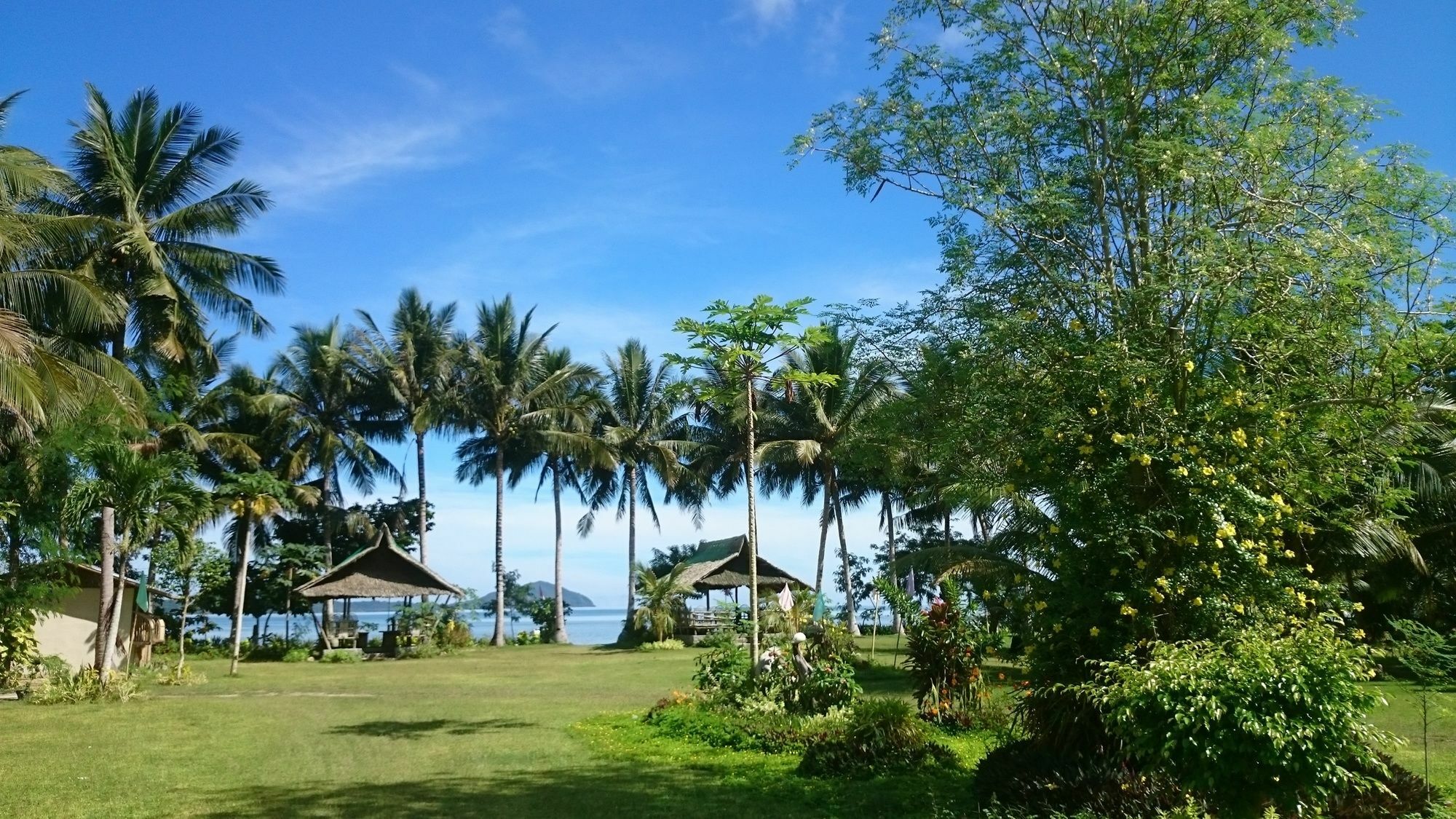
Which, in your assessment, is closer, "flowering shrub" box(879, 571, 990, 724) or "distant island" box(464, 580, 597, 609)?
"flowering shrub" box(879, 571, 990, 724)

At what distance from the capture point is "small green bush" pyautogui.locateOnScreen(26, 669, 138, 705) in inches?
632

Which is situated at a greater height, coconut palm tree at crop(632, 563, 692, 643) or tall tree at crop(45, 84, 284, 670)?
tall tree at crop(45, 84, 284, 670)

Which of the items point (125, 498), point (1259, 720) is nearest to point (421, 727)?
point (125, 498)

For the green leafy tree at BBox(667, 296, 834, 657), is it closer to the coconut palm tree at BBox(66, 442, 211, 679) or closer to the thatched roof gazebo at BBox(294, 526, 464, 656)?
the coconut palm tree at BBox(66, 442, 211, 679)

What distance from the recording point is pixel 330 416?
37344mm

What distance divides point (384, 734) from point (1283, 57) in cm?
1260

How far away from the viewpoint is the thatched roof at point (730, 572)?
35656mm

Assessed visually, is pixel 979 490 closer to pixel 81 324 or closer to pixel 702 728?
pixel 702 728

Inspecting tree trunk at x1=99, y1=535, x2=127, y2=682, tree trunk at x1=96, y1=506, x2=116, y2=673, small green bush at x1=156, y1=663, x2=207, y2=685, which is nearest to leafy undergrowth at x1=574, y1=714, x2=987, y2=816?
tree trunk at x1=99, y1=535, x2=127, y2=682

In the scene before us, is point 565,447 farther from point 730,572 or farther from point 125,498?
point 125,498

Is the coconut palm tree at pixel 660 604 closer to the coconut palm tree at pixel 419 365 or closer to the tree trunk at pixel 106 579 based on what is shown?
the coconut palm tree at pixel 419 365

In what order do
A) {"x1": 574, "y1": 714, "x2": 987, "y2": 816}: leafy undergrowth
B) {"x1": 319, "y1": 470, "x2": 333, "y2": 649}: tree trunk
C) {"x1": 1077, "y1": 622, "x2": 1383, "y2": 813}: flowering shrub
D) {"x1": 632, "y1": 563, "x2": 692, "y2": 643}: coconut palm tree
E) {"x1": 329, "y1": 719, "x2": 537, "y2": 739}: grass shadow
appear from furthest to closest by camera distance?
{"x1": 319, "y1": 470, "x2": 333, "y2": 649}: tree trunk → {"x1": 632, "y1": 563, "x2": 692, "y2": 643}: coconut palm tree → {"x1": 329, "y1": 719, "x2": 537, "y2": 739}: grass shadow → {"x1": 574, "y1": 714, "x2": 987, "y2": 816}: leafy undergrowth → {"x1": 1077, "y1": 622, "x2": 1383, "y2": 813}: flowering shrub

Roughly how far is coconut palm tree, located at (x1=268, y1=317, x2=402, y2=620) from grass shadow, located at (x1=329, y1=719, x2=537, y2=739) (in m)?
23.1

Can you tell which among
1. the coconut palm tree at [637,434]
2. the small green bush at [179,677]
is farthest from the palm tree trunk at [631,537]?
the small green bush at [179,677]
